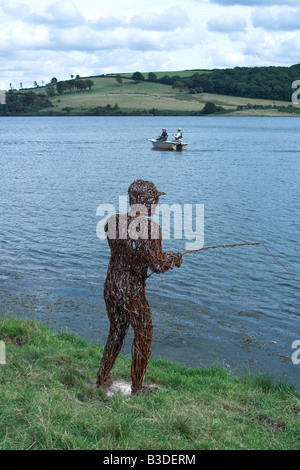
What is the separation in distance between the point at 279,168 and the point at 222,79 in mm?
96539

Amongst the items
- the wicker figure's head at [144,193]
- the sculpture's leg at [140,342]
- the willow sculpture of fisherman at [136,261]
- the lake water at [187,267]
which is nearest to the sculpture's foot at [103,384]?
the sculpture's leg at [140,342]

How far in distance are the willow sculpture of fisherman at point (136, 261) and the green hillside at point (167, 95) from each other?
104 metres

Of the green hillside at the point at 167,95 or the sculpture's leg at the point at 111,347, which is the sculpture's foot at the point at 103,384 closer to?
the sculpture's leg at the point at 111,347

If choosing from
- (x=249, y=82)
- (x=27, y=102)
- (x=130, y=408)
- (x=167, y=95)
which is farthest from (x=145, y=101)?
(x=130, y=408)

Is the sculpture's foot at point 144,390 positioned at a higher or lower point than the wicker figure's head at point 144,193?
lower

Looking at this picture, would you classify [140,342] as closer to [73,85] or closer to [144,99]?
[144,99]

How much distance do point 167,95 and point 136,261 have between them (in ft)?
394

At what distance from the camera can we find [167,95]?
122m

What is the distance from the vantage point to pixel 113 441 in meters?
4.59

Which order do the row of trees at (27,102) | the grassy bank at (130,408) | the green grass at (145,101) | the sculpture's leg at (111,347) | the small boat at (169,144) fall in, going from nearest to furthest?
the grassy bank at (130,408) < the sculpture's leg at (111,347) < the small boat at (169,144) < the green grass at (145,101) < the row of trees at (27,102)

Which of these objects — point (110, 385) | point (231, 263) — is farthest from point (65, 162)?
point (110, 385)

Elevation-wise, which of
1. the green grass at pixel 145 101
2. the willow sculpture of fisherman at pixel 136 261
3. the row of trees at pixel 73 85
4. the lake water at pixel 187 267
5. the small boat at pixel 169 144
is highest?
the row of trees at pixel 73 85

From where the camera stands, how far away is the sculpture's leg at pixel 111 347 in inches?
245

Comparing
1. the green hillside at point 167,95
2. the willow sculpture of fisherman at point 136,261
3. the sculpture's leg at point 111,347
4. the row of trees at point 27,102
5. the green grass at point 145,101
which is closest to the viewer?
the willow sculpture of fisherman at point 136,261
